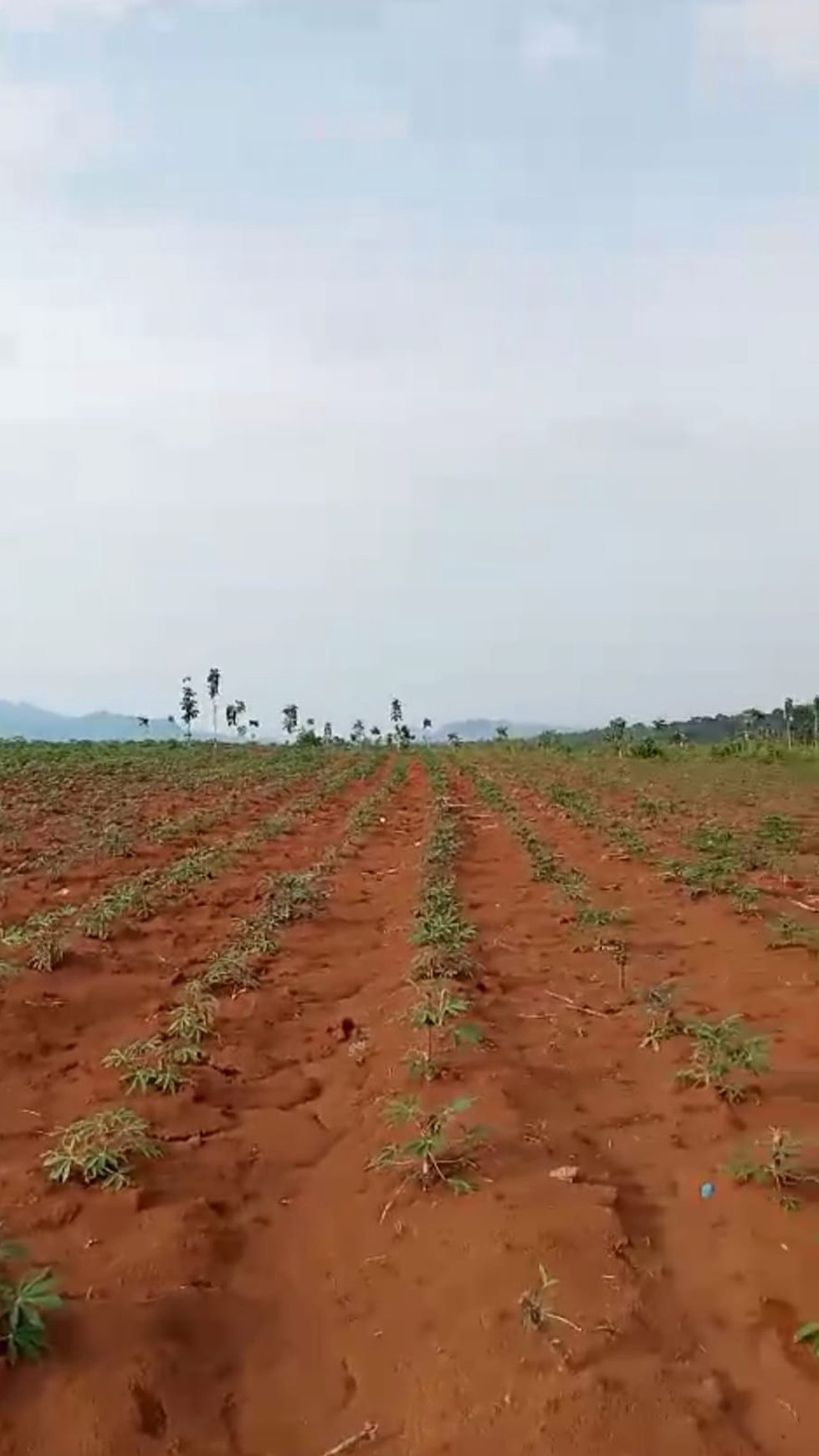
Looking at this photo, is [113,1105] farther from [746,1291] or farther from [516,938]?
[516,938]

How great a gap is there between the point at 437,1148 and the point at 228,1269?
927mm

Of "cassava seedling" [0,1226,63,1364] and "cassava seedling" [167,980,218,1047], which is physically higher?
"cassava seedling" [167,980,218,1047]

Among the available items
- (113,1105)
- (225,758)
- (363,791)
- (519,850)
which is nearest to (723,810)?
(519,850)

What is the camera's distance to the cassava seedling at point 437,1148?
13.5ft

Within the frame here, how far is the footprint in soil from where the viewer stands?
2848 mm

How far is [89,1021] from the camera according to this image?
6184mm

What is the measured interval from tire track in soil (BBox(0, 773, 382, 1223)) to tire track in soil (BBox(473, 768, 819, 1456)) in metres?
1.86

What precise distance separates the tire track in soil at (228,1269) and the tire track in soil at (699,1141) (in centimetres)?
95

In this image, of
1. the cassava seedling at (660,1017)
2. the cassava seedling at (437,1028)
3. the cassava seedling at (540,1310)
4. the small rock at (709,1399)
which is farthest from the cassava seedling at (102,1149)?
the cassava seedling at (660,1017)

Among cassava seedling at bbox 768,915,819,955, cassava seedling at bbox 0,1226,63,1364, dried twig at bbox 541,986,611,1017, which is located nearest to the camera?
cassava seedling at bbox 0,1226,63,1364

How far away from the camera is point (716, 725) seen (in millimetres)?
85250

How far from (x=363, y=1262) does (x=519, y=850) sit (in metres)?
8.63

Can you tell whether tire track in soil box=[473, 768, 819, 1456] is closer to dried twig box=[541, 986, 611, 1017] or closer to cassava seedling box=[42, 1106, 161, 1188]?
dried twig box=[541, 986, 611, 1017]

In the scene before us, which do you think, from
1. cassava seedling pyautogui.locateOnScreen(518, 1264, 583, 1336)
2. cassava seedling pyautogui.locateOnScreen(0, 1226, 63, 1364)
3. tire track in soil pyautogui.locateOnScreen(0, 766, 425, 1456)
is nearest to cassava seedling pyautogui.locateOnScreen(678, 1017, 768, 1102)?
tire track in soil pyautogui.locateOnScreen(0, 766, 425, 1456)
